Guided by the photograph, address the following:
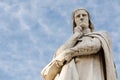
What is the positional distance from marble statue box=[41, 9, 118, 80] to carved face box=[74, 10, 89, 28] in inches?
21.6

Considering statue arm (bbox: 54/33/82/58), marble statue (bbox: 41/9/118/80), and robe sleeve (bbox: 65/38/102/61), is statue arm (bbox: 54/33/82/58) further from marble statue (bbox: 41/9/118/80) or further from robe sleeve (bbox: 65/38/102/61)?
robe sleeve (bbox: 65/38/102/61)

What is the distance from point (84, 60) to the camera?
12.7m

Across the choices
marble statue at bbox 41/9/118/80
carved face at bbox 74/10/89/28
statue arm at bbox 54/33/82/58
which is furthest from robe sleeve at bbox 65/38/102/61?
carved face at bbox 74/10/89/28

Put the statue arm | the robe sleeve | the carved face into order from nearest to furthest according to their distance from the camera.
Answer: the robe sleeve
the statue arm
the carved face

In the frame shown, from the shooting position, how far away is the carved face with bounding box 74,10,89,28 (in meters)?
13.7

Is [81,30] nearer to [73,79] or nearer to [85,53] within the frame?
[85,53]

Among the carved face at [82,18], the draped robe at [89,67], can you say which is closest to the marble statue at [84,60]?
the draped robe at [89,67]

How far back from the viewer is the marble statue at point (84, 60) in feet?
40.5

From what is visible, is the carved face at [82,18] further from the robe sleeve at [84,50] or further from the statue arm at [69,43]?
the robe sleeve at [84,50]

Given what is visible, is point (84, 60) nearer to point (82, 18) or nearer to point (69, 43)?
point (69, 43)

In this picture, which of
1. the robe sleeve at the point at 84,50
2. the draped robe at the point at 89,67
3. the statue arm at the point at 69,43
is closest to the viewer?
the draped robe at the point at 89,67

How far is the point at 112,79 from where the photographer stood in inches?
481

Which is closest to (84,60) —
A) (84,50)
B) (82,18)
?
(84,50)

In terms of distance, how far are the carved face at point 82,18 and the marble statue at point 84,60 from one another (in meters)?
0.55
